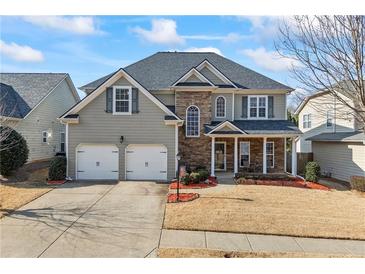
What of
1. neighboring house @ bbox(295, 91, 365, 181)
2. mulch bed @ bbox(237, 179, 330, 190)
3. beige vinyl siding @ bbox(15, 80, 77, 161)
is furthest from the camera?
beige vinyl siding @ bbox(15, 80, 77, 161)

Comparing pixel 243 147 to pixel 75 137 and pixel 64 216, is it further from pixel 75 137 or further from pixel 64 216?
pixel 64 216

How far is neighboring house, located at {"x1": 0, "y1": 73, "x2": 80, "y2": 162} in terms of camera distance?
20250mm

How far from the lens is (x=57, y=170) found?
16.3m

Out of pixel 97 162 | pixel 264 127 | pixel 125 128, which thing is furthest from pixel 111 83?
pixel 264 127

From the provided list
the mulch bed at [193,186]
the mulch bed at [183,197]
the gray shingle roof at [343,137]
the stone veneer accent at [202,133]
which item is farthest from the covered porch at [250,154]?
the mulch bed at [183,197]

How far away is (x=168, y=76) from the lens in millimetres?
21469

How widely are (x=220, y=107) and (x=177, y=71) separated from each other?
4.32 m

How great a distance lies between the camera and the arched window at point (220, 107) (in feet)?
68.1

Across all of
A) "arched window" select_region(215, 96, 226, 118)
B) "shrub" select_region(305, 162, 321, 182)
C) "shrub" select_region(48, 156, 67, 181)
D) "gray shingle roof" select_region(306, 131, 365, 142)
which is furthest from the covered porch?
"shrub" select_region(48, 156, 67, 181)

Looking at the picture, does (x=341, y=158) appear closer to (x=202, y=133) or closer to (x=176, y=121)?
(x=202, y=133)

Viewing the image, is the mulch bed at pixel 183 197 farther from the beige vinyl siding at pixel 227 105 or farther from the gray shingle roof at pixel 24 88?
the gray shingle roof at pixel 24 88

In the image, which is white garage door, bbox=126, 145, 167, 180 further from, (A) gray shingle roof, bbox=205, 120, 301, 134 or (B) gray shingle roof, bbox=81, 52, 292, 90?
(B) gray shingle roof, bbox=81, 52, 292, 90

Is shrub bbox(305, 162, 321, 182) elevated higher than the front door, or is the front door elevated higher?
the front door

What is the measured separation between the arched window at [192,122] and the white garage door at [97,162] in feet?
17.1
